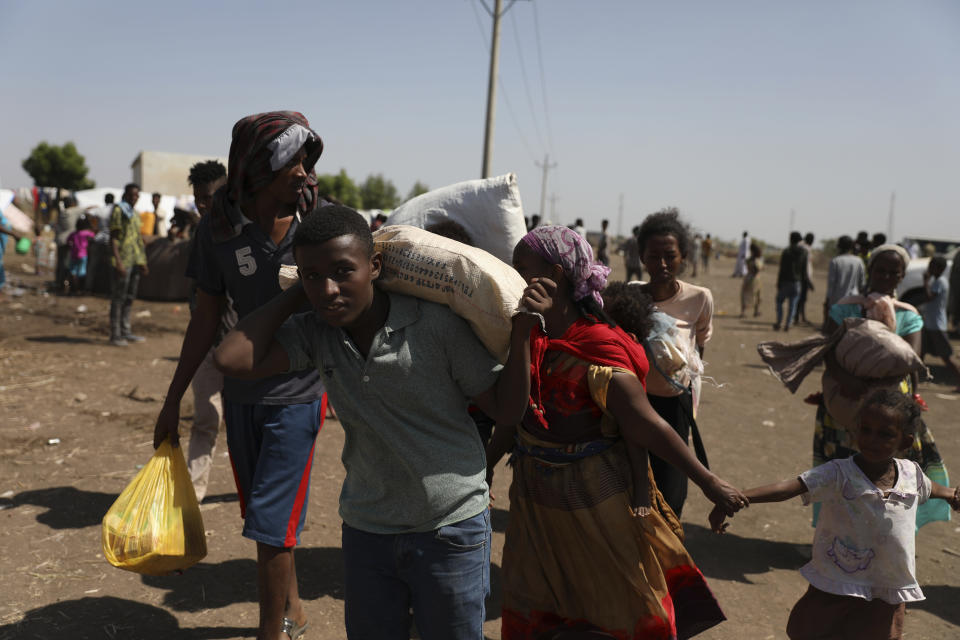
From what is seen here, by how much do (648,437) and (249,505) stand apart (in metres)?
1.52

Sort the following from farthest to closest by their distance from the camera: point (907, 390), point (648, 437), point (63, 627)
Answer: point (907, 390), point (63, 627), point (648, 437)

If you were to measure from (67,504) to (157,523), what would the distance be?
8.03 feet

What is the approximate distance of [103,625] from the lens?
11.0 feet

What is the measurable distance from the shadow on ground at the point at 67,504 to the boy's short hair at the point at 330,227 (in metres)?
3.45

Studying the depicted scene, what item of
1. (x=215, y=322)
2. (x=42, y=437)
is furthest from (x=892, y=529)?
(x=42, y=437)

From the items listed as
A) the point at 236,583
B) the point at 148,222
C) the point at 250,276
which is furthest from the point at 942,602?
the point at 148,222

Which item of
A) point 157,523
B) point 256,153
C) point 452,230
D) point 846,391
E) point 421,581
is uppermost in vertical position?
point 256,153

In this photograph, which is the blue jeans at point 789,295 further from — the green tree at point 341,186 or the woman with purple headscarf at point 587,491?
the green tree at point 341,186

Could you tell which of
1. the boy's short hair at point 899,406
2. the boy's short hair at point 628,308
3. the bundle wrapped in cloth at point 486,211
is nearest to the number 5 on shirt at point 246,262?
the bundle wrapped in cloth at point 486,211

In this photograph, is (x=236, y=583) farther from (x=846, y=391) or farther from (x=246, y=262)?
(x=846, y=391)

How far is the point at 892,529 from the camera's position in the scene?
279 cm

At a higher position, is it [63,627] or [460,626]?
[460,626]

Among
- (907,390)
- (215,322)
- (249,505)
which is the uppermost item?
(215,322)

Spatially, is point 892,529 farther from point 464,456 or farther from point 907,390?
point 464,456
